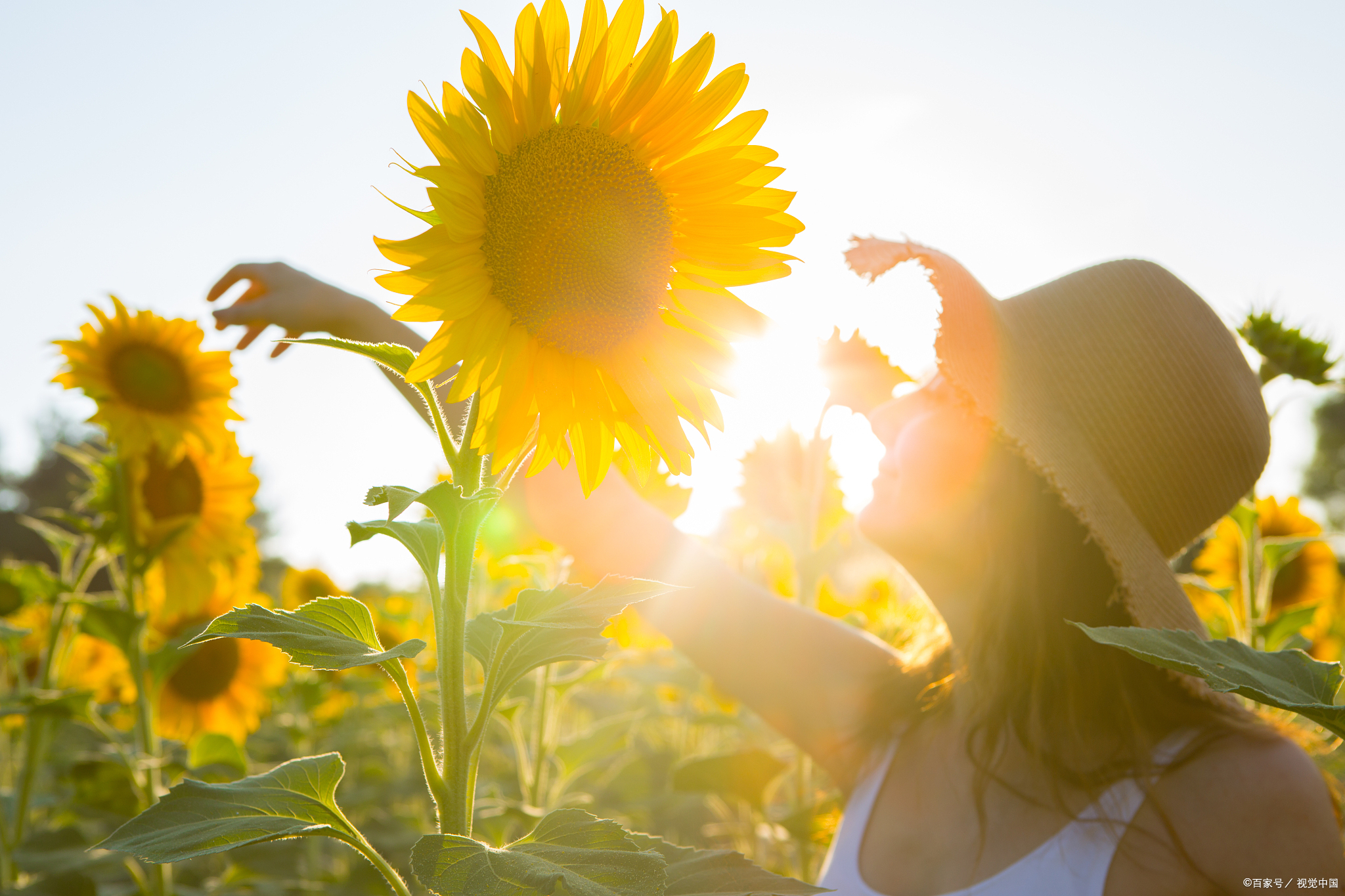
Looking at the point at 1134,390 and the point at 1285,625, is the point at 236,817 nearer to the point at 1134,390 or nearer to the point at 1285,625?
the point at 1134,390

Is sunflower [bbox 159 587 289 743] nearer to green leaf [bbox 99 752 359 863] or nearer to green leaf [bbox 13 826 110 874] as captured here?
green leaf [bbox 13 826 110 874]

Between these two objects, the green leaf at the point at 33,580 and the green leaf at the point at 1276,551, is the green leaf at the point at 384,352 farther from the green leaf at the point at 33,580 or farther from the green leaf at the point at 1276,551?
the green leaf at the point at 1276,551

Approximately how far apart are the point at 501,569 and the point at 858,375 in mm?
1415

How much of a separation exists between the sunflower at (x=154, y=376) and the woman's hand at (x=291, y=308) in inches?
31.7

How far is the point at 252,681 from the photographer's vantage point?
309 cm

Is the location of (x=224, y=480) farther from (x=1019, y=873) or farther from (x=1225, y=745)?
(x=1225, y=745)

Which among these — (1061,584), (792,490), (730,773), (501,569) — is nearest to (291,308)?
(1061,584)

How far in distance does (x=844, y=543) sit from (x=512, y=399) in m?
2.69

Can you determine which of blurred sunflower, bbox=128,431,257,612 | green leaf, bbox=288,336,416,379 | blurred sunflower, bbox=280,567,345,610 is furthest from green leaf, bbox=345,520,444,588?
blurred sunflower, bbox=280,567,345,610

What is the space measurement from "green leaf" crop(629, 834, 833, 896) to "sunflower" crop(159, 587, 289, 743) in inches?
106

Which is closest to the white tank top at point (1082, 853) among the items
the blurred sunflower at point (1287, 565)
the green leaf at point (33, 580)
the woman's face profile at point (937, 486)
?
the woman's face profile at point (937, 486)

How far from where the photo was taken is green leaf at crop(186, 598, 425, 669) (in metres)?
0.56

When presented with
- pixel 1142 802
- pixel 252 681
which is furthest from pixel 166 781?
pixel 1142 802

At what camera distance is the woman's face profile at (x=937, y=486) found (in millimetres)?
1627
